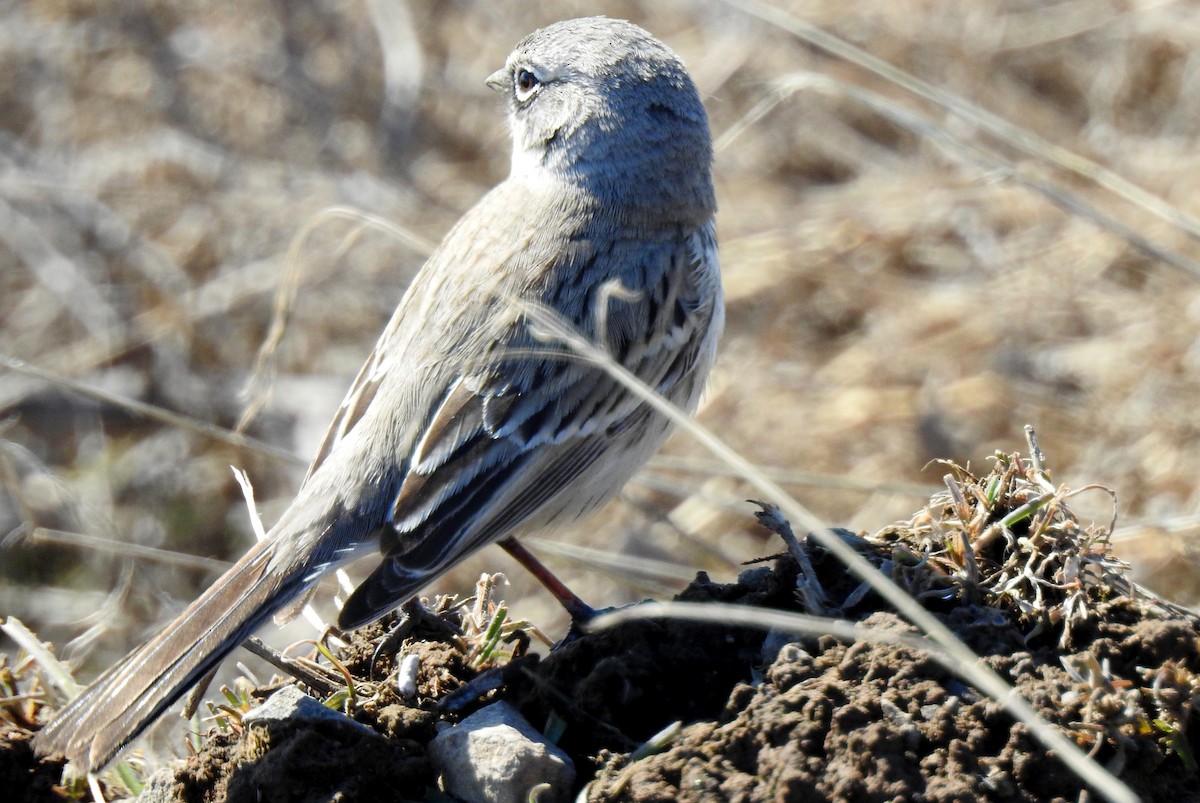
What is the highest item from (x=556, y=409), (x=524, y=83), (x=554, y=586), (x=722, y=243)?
(x=524, y=83)

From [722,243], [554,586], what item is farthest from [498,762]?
[722,243]

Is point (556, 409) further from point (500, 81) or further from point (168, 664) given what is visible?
point (500, 81)

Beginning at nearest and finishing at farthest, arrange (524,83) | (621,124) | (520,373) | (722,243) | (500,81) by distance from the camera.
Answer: (520,373) < (621,124) < (524,83) < (500,81) < (722,243)

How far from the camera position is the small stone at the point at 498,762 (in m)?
2.98

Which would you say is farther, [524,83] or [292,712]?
[524,83]

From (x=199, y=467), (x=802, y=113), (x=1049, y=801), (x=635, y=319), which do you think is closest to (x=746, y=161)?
(x=802, y=113)

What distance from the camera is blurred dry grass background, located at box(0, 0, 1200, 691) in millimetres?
7121

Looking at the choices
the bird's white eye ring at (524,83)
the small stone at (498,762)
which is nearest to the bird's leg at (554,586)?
the small stone at (498,762)

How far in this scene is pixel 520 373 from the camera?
423cm

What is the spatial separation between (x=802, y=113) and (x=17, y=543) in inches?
221

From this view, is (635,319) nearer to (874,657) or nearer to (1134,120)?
(874,657)

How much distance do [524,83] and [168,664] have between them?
2.89m

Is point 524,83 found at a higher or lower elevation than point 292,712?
higher

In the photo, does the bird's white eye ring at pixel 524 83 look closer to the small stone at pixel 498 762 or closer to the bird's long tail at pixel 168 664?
the bird's long tail at pixel 168 664
